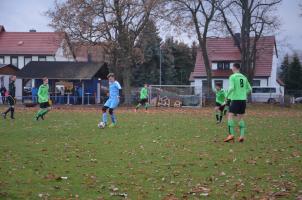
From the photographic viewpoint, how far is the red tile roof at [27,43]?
7481 centimetres

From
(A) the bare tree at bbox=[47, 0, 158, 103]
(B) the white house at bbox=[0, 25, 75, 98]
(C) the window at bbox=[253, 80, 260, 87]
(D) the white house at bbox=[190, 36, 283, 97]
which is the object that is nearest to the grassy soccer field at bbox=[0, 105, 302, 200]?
(A) the bare tree at bbox=[47, 0, 158, 103]

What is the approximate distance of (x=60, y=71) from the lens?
168ft

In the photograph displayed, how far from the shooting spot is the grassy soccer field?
7.80 meters

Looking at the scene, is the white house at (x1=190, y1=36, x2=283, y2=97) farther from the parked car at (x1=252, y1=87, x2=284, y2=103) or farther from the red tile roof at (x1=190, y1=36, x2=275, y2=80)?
the parked car at (x1=252, y1=87, x2=284, y2=103)

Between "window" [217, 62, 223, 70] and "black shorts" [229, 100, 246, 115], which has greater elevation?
"window" [217, 62, 223, 70]

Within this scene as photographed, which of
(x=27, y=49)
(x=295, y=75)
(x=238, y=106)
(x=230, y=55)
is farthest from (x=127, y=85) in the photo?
(x=238, y=106)

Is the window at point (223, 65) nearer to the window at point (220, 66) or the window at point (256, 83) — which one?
the window at point (220, 66)

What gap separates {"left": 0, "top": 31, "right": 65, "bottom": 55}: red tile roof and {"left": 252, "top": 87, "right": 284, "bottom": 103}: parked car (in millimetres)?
31616

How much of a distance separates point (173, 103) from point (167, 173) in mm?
39036

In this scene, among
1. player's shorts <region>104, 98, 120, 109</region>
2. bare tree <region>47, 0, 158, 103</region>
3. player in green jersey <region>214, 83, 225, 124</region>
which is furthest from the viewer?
→ bare tree <region>47, 0, 158, 103</region>

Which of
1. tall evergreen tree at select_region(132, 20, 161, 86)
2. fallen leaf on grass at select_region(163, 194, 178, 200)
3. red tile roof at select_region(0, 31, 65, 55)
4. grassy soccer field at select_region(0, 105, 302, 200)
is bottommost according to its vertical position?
fallen leaf on grass at select_region(163, 194, 178, 200)

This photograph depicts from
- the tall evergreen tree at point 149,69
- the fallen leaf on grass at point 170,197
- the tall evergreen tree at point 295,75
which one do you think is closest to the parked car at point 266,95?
the tall evergreen tree at point 295,75

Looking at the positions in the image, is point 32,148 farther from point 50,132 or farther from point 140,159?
point 50,132

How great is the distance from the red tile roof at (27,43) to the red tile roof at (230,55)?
74.1ft
